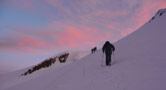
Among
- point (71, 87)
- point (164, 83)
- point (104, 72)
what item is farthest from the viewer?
point (104, 72)

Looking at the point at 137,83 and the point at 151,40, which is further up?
the point at 151,40

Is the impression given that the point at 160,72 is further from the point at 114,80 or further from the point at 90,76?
the point at 90,76

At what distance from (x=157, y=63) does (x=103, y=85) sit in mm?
4325

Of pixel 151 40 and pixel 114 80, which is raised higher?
pixel 151 40

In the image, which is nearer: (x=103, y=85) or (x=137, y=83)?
(x=137, y=83)

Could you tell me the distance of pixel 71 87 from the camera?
23062mm

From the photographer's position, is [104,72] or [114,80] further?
[104,72]

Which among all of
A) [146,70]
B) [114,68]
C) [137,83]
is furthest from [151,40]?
[137,83]

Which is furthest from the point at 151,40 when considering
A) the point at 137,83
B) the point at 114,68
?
the point at 137,83

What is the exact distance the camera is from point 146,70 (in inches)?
862

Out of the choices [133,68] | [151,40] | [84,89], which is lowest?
[84,89]

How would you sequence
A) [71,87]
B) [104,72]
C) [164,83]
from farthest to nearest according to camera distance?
1. [104,72]
2. [71,87]
3. [164,83]

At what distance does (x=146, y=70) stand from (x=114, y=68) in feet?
11.3

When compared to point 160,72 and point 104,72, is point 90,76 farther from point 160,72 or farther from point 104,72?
point 160,72
